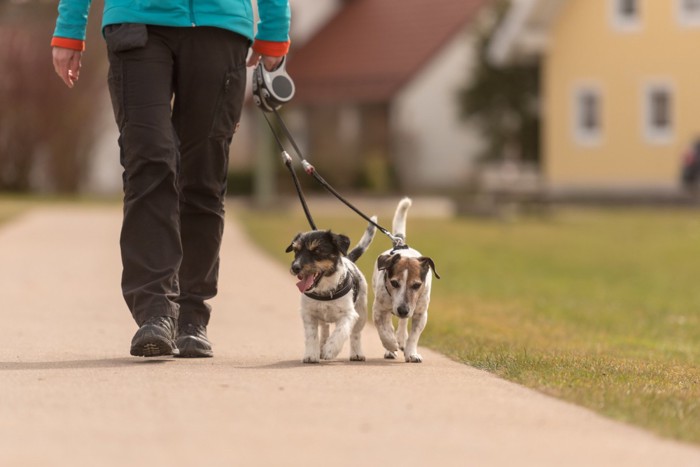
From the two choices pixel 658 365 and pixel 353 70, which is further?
pixel 353 70

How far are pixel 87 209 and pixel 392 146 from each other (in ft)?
70.0

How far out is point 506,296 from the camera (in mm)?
15938

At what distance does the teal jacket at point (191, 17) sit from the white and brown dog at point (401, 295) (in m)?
1.23

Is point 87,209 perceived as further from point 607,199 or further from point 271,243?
point 607,199

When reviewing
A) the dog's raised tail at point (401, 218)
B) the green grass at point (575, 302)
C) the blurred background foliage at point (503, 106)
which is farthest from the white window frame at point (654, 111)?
the dog's raised tail at point (401, 218)

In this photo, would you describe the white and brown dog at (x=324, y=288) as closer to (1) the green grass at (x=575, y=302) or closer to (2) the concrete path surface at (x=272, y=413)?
(2) the concrete path surface at (x=272, y=413)

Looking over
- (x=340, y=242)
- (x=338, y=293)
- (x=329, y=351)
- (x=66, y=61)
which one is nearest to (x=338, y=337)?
(x=329, y=351)

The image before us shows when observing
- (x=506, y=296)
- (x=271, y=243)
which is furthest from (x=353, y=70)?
(x=506, y=296)

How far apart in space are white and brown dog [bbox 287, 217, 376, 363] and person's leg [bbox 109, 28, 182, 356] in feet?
1.94

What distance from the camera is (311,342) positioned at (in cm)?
782

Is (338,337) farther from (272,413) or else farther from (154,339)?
(272,413)

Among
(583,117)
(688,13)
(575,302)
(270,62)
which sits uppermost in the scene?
(688,13)

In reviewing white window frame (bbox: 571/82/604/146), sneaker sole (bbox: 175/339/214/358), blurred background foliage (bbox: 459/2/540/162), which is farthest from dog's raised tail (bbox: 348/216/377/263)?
blurred background foliage (bbox: 459/2/540/162)

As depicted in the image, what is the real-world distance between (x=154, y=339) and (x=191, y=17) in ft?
5.06
